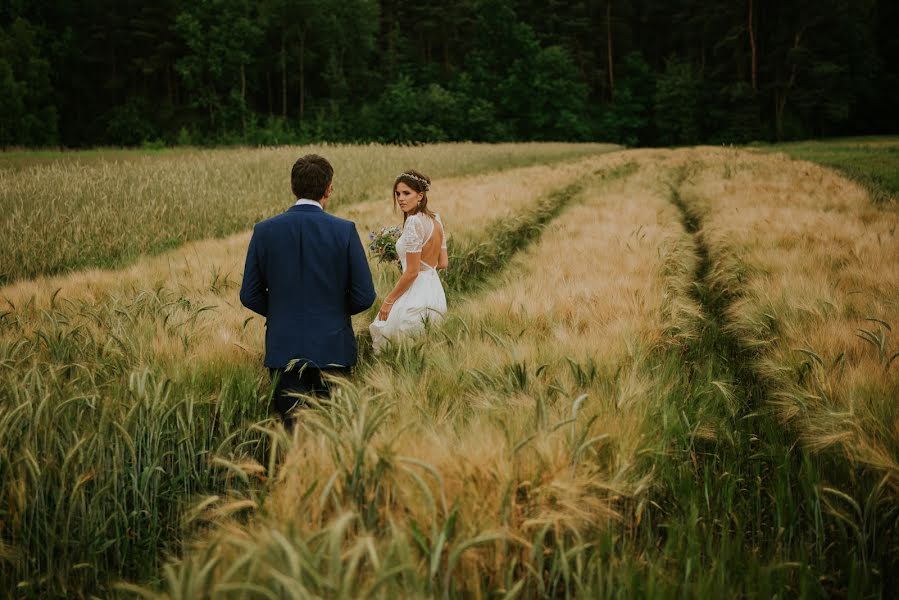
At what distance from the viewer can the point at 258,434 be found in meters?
2.65

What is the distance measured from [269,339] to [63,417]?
1048 mm

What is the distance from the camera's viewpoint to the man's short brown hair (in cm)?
304

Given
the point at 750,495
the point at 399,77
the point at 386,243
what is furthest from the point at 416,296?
the point at 399,77

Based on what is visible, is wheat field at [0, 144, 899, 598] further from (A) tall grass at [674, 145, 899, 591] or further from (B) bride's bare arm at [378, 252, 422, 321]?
(B) bride's bare arm at [378, 252, 422, 321]

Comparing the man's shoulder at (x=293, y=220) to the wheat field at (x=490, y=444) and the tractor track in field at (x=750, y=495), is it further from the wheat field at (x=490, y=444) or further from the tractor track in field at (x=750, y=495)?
the tractor track in field at (x=750, y=495)

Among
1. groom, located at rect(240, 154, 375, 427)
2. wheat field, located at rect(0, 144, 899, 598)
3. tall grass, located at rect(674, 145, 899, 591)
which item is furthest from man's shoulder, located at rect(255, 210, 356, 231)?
tall grass, located at rect(674, 145, 899, 591)

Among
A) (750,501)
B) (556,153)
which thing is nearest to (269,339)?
(750,501)

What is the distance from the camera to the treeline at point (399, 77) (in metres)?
44.6

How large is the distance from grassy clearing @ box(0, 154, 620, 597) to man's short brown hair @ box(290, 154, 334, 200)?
987 millimetres

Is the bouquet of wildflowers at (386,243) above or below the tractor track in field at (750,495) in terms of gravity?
above

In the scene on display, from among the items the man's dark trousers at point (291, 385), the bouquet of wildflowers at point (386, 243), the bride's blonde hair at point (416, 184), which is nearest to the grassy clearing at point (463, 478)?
the man's dark trousers at point (291, 385)

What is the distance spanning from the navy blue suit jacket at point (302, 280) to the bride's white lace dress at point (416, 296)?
87cm

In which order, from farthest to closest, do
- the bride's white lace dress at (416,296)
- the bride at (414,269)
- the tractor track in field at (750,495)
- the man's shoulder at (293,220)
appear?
the bride at (414,269)
the bride's white lace dress at (416,296)
the man's shoulder at (293,220)
the tractor track in field at (750,495)

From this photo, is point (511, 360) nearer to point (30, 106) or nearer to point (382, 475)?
point (382, 475)
